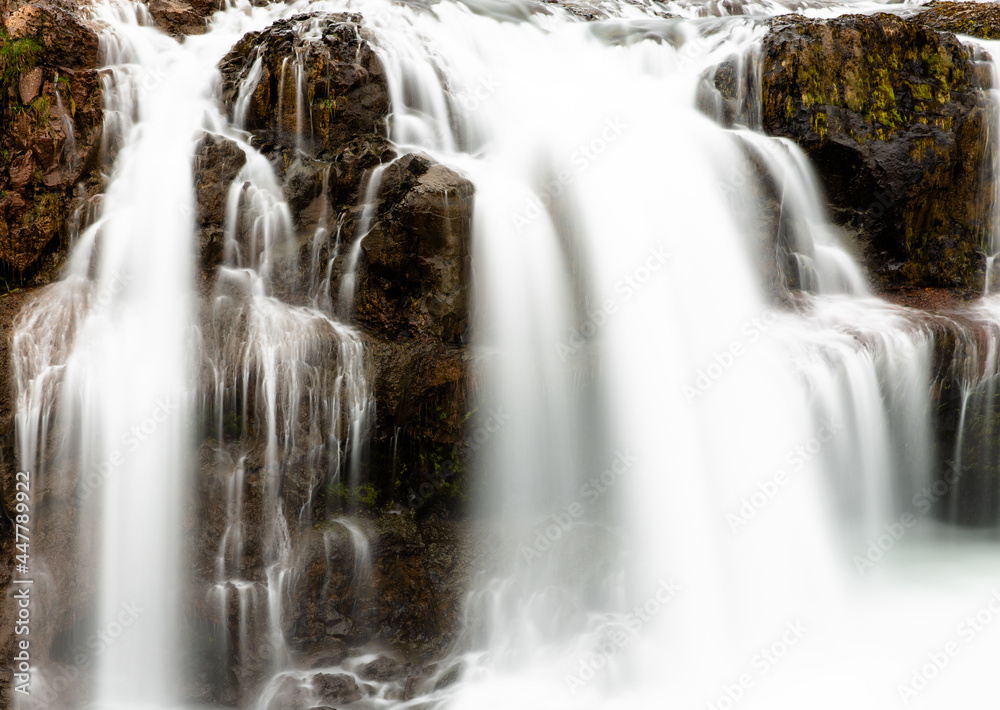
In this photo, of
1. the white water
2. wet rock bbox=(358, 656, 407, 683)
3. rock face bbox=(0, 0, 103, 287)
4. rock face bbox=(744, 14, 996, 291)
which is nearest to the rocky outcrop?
rock face bbox=(744, 14, 996, 291)

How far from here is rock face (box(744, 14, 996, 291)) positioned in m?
7.76

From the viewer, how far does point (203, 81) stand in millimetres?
7410

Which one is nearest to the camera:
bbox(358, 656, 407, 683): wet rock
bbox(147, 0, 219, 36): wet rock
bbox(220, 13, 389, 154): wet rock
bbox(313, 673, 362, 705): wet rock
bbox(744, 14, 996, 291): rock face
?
bbox(313, 673, 362, 705): wet rock

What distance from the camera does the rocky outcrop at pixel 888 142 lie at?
7.76 metres

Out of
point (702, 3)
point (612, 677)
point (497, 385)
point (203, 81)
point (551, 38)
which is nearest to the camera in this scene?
point (612, 677)

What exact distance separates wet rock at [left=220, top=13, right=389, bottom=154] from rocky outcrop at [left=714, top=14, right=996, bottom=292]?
418cm

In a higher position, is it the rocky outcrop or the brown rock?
the brown rock

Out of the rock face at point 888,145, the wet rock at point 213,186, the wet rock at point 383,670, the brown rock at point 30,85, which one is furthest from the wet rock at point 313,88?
the wet rock at point 383,670

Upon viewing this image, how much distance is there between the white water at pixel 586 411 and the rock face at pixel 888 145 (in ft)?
2.02

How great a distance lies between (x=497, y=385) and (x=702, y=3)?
9.25 metres

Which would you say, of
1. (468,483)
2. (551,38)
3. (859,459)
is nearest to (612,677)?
(468,483)

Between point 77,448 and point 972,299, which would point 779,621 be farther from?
point 77,448

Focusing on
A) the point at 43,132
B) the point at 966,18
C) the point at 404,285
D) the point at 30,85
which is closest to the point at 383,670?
the point at 404,285

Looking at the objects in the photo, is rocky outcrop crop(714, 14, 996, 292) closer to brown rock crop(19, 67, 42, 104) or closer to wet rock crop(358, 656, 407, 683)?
wet rock crop(358, 656, 407, 683)
